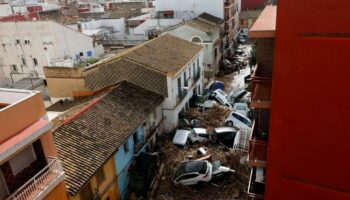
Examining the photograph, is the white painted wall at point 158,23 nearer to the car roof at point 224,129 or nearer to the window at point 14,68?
the window at point 14,68

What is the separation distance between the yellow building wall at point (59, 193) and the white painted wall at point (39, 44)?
81.6ft

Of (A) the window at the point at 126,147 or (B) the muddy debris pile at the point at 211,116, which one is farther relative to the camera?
(B) the muddy debris pile at the point at 211,116

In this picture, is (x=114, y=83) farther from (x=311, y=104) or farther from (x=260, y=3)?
(x=260, y=3)

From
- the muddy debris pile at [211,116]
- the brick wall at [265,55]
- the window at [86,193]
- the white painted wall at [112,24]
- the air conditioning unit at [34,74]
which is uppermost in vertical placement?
the brick wall at [265,55]

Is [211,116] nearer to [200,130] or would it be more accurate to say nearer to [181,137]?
[200,130]

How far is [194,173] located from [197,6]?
109 feet

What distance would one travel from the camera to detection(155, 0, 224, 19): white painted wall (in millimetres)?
45719

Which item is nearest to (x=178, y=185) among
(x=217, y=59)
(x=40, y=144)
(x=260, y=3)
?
(x=40, y=144)

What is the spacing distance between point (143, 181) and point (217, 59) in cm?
2629

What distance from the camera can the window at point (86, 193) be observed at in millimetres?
15356

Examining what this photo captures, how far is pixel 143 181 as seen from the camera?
1923 centimetres

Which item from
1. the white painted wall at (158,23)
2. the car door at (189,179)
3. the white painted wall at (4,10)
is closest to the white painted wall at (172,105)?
the car door at (189,179)

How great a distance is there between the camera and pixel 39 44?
36969 millimetres

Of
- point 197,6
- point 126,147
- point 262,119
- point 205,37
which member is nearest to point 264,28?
point 262,119
